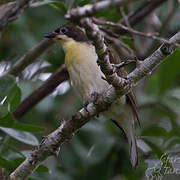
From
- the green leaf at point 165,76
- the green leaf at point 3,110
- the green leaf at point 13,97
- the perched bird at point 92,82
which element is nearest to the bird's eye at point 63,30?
the perched bird at point 92,82

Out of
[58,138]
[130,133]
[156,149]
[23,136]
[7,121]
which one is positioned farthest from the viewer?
[130,133]

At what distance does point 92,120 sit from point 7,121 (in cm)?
179

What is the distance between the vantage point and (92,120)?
5215 mm

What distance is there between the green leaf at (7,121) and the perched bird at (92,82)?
948 millimetres

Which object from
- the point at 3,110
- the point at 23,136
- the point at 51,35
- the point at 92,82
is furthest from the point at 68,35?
the point at 3,110

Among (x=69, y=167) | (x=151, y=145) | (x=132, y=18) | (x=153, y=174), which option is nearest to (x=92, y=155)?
(x=69, y=167)

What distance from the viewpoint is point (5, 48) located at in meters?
5.67

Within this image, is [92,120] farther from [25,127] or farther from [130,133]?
[25,127]

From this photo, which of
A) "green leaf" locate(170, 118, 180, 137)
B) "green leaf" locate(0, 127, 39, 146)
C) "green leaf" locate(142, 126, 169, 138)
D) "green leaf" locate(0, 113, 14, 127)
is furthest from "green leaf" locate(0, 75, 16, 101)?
"green leaf" locate(170, 118, 180, 137)

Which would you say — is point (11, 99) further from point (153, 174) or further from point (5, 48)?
point (5, 48)

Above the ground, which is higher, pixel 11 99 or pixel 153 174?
pixel 11 99

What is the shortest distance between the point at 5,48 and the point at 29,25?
410 mm

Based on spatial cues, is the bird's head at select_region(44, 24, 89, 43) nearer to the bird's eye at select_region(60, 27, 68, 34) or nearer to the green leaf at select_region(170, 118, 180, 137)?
the bird's eye at select_region(60, 27, 68, 34)

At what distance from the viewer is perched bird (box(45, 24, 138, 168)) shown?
4352 millimetres
